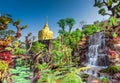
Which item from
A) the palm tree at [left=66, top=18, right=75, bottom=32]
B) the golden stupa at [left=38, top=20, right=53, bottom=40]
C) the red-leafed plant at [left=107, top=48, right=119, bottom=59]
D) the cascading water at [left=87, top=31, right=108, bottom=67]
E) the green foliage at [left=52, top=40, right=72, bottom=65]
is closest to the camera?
the red-leafed plant at [left=107, top=48, right=119, bottom=59]

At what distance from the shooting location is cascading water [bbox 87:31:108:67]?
1802 cm

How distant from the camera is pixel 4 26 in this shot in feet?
33.6

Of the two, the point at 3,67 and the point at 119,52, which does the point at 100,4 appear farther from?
the point at 3,67

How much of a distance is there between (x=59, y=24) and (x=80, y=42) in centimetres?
492

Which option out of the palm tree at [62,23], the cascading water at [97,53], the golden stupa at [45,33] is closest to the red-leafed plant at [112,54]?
the cascading water at [97,53]

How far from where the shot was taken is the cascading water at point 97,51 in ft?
59.1

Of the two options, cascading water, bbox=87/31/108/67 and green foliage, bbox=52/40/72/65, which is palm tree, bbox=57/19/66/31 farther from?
cascading water, bbox=87/31/108/67

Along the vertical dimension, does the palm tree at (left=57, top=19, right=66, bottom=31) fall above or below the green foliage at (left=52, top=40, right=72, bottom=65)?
above

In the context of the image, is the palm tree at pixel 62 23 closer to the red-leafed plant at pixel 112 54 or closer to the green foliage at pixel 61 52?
the green foliage at pixel 61 52

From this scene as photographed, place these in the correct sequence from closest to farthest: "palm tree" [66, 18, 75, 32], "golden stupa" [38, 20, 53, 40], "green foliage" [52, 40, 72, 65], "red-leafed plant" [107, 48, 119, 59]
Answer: "red-leafed plant" [107, 48, 119, 59]
"green foliage" [52, 40, 72, 65]
"palm tree" [66, 18, 75, 32]
"golden stupa" [38, 20, 53, 40]

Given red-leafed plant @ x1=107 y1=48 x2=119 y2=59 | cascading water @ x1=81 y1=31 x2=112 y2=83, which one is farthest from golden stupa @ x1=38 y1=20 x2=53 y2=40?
red-leafed plant @ x1=107 y1=48 x2=119 y2=59

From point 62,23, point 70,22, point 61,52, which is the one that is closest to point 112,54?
point 61,52

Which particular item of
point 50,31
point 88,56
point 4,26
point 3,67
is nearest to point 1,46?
point 4,26

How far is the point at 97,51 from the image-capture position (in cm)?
1917
